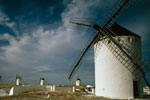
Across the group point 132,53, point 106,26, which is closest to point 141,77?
point 132,53

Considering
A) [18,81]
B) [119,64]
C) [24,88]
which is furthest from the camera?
[18,81]

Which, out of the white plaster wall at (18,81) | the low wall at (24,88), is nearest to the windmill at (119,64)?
the low wall at (24,88)

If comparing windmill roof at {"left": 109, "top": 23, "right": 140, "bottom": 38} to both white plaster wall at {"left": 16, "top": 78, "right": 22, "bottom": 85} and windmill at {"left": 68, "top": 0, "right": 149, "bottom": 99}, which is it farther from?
white plaster wall at {"left": 16, "top": 78, "right": 22, "bottom": 85}

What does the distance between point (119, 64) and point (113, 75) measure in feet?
3.64

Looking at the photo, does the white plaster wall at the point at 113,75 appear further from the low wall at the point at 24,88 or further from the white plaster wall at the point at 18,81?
the white plaster wall at the point at 18,81

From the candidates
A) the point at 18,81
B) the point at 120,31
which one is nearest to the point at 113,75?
the point at 120,31

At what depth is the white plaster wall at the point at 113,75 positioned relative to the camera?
476 inches

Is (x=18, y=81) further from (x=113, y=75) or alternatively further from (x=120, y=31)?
(x=120, y=31)

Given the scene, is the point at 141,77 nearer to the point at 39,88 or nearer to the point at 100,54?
the point at 100,54

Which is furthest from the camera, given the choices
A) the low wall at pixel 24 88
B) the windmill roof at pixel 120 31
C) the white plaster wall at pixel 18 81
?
the white plaster wall at pixel 18 81

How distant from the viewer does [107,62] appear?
43.0 feet

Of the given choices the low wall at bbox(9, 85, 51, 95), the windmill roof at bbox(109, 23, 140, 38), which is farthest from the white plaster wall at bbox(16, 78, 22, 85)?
the windmill roof at bbox(109, 23, 140, 38)

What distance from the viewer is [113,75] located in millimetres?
12570

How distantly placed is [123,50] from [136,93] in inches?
157
